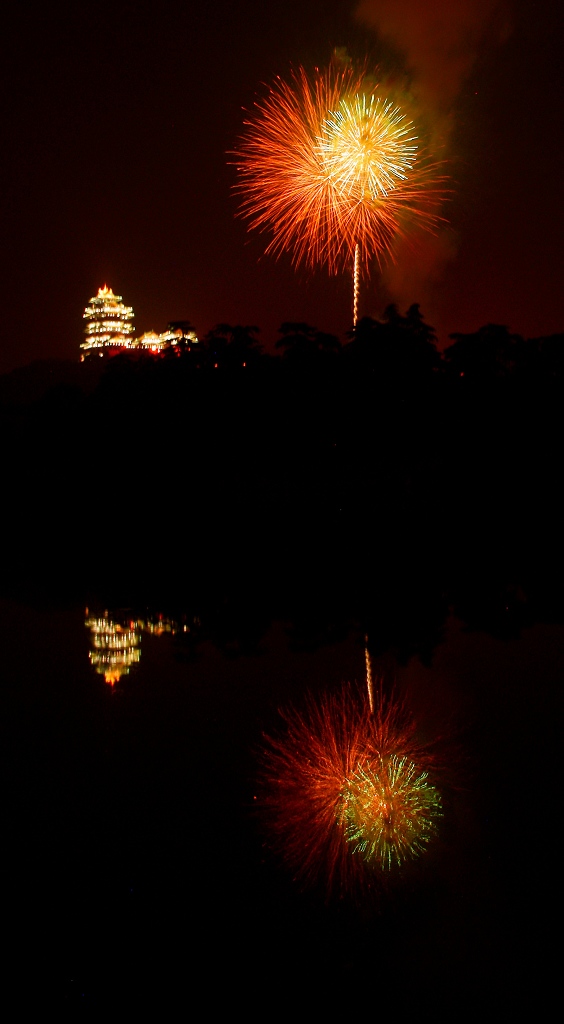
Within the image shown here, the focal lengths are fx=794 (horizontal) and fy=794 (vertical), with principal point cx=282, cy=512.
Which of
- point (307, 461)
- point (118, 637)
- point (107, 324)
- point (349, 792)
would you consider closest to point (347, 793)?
point (349, 792)

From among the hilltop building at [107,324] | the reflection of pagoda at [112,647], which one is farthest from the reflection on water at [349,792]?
the hilltop building at [107,324]

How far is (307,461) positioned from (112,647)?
37.9 ft

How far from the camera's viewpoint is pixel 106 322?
62.9 m

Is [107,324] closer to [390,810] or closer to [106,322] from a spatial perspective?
[106,322]

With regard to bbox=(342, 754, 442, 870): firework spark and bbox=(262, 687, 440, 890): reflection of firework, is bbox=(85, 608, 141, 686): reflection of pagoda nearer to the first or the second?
bbox=(262, 687, 440, 890): reflection of firework

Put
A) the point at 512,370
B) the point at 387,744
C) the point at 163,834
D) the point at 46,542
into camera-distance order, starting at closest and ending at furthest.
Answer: the point at 163,834 < the point at 387,744 < the point at 46,542 < the point at 512,370

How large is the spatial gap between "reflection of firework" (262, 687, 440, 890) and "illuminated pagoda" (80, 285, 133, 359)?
59.5 metres

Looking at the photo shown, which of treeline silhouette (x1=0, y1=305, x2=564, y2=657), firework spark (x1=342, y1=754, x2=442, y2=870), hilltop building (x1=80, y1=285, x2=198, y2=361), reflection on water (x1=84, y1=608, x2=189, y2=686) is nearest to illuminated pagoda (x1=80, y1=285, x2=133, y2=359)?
hilltop building (x1=80, y1=285, x2=198, y2=361)

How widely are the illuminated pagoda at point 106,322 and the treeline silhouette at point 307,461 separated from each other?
40525mm

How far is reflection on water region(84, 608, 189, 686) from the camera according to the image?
7363mm

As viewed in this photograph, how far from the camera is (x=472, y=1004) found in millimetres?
2904

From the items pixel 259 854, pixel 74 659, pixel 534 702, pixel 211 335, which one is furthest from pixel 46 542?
pixel 259 854

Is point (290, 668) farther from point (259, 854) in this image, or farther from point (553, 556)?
point (553, 556)

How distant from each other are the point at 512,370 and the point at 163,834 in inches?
697
